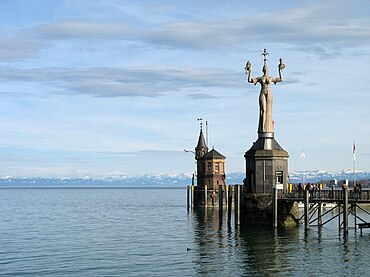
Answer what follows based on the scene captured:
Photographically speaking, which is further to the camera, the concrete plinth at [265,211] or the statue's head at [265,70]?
the statue's head at [265,70]

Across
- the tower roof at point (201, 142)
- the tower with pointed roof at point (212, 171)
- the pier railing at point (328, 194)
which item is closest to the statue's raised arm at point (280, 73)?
the pier railing at point (328, 194)

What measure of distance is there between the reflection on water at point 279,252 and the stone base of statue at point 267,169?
4.04 m

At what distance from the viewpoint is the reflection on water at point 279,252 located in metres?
42.5

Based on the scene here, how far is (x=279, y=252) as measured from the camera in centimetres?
4941

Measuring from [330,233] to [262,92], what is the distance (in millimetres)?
14710

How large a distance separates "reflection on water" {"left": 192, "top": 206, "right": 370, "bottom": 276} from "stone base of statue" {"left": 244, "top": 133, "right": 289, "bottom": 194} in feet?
13.3

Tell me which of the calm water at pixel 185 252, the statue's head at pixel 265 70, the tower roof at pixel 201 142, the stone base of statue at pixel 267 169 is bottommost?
the calm water at pixel 185 252

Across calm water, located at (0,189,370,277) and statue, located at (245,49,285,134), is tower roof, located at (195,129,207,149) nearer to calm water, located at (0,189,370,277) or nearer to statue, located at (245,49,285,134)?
calm water, located at (0,189,370,277)

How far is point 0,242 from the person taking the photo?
62.1 m

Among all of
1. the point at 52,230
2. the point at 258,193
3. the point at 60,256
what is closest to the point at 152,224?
the point at 52,230

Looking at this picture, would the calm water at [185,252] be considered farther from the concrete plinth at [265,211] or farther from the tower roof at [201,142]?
the tower roof at [201,142]

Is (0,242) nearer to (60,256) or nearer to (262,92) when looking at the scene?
(60,256)

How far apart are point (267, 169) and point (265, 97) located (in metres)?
7.18

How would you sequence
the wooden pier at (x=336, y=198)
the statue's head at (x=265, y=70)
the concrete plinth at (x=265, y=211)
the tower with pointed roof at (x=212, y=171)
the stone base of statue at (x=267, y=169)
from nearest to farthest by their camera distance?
1. the wooden pier at (x=336, y=198)
2. the concrete plinth at (x=265, y=211)
3. the stone base of statue at (x=267, y=169)
4. the statue's head at (x=265, y=70)
5. the tower with pointed roof at (x=212, y=171)
